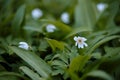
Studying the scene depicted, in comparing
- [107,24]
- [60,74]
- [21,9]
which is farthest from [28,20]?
[60,74]

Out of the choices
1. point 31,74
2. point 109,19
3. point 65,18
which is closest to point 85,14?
point 109,19

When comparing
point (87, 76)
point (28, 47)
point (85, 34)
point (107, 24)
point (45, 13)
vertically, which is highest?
point (45, 13)

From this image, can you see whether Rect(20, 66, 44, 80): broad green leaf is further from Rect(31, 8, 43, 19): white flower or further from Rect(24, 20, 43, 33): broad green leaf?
Rect(31, 8, 43, 19): white flower

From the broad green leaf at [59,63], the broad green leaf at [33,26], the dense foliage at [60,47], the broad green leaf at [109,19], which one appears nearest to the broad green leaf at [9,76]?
the dense foliage at [60,47]

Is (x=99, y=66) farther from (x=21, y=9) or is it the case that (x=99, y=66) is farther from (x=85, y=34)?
(x=21, y=9)

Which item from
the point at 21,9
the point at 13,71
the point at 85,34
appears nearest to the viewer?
the point at 13,71

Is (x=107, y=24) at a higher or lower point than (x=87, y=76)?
higher

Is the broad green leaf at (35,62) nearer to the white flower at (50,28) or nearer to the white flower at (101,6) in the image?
the white flower at (50,28)
